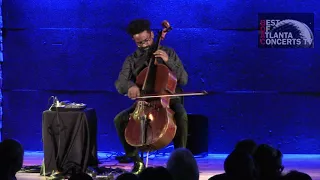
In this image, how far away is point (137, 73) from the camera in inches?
234

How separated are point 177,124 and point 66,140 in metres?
1.09

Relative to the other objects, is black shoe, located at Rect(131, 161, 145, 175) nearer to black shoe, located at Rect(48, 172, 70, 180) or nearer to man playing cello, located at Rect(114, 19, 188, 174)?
man playing cello, located at Rect(114, 19, 188, 174)

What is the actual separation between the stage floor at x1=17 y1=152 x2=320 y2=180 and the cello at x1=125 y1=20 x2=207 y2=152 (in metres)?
0.58

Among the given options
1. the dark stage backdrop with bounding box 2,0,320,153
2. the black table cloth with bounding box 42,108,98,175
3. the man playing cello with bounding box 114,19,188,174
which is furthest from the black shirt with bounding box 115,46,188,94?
the dark stage backdrop with bounding box 2,0,320,153

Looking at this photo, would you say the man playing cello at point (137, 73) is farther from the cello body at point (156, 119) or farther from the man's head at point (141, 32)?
the cello body at point (156, 119)

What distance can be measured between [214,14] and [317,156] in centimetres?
204

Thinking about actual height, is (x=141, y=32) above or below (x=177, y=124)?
above

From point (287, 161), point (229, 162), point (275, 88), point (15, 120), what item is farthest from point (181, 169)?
point (15, 120)

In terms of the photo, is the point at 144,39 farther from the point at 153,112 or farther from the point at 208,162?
the point at 208,162

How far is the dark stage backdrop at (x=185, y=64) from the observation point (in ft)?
23.1

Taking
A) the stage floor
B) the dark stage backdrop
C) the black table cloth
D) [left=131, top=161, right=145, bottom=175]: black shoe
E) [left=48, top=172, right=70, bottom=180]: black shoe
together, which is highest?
the dark stage backdrop

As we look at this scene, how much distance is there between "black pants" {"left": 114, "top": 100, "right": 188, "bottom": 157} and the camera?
5.71 m

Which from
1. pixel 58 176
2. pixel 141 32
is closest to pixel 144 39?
pixel 141 32

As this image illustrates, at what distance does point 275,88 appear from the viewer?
704cm
